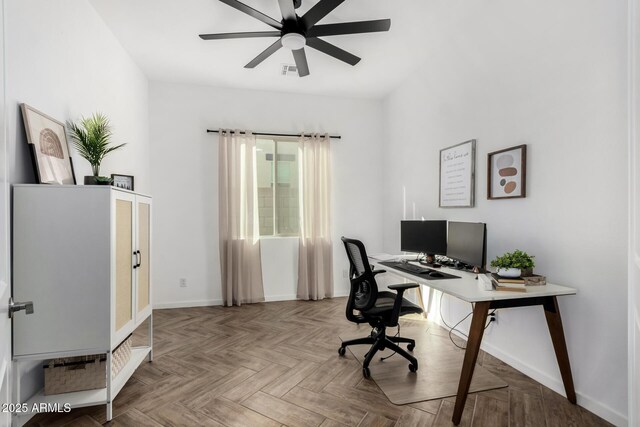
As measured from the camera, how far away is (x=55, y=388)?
79.4 inches

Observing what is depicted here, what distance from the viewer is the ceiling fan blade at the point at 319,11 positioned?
217 cm

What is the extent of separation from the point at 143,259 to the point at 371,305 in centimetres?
187

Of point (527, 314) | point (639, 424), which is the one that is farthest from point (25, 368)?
point (527, 314)

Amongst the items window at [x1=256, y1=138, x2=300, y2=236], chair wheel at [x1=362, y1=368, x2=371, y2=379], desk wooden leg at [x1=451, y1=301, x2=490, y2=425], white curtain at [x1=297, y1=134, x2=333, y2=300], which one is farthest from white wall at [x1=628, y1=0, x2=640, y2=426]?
window at [x1=256, y1=138, x2=300, y2=236]

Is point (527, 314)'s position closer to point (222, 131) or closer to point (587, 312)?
point (587, 312)

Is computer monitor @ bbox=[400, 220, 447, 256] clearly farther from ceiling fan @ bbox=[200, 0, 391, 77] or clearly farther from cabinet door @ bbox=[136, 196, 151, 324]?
cabinet door @ bbox=[136, 196, 151, 324]

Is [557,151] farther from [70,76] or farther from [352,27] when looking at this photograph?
[70,76]

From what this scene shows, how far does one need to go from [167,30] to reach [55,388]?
3.07m

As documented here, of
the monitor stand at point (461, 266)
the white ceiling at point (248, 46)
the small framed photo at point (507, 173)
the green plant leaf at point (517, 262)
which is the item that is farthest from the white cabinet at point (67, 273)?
the small framed photo at point (507, 173)

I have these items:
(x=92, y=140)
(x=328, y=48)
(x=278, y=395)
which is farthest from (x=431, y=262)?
(x=92, y=140)

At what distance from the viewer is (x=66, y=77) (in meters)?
2.37

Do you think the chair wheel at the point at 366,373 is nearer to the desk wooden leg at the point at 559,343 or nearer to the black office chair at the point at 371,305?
the black office chair at the point at 371,305

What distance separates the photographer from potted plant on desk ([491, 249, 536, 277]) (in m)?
2.10

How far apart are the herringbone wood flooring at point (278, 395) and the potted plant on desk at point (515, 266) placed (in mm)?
826
